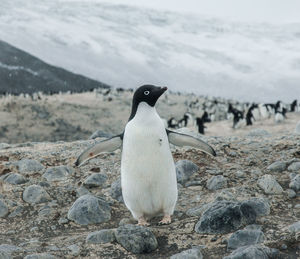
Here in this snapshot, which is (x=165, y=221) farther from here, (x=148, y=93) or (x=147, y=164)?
(x=148, y=93)

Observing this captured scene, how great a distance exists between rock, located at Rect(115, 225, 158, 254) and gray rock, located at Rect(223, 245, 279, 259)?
594mm

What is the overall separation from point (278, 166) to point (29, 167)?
106 inches

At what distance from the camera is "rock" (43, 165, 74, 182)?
4.48 m

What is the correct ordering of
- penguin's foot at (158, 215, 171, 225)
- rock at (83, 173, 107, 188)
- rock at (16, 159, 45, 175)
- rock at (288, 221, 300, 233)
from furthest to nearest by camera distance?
rock at (16, 159, 45, 175) → rock at (83, 173, 107, 188) → penguin's foot at (158, 215, 171, 225) → rock at (288, 221, 300, 233)

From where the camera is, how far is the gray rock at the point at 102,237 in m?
2.91

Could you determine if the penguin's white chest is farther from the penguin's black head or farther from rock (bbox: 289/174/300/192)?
rock (bbox: 289/174/300/192)

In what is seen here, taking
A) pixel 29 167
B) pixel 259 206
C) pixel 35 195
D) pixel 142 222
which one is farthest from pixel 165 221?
pixel 29 167

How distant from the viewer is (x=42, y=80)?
6041cm

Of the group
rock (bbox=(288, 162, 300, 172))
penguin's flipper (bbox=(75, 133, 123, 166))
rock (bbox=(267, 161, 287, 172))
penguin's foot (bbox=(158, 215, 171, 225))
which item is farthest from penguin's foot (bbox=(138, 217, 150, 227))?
rock (bbox=(288, 162, 300, 172))

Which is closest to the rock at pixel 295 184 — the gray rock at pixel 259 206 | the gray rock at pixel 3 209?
the gray rock at pixel 259 206

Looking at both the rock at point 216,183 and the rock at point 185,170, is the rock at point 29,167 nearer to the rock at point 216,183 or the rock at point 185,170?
the rock at point 185,170

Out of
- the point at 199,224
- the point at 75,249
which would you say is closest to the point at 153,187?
the point at 199,224

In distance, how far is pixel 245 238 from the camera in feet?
8.79

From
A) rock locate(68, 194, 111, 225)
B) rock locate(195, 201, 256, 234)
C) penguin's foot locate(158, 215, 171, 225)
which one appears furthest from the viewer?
rock locate(68, 194, 111, 225)
